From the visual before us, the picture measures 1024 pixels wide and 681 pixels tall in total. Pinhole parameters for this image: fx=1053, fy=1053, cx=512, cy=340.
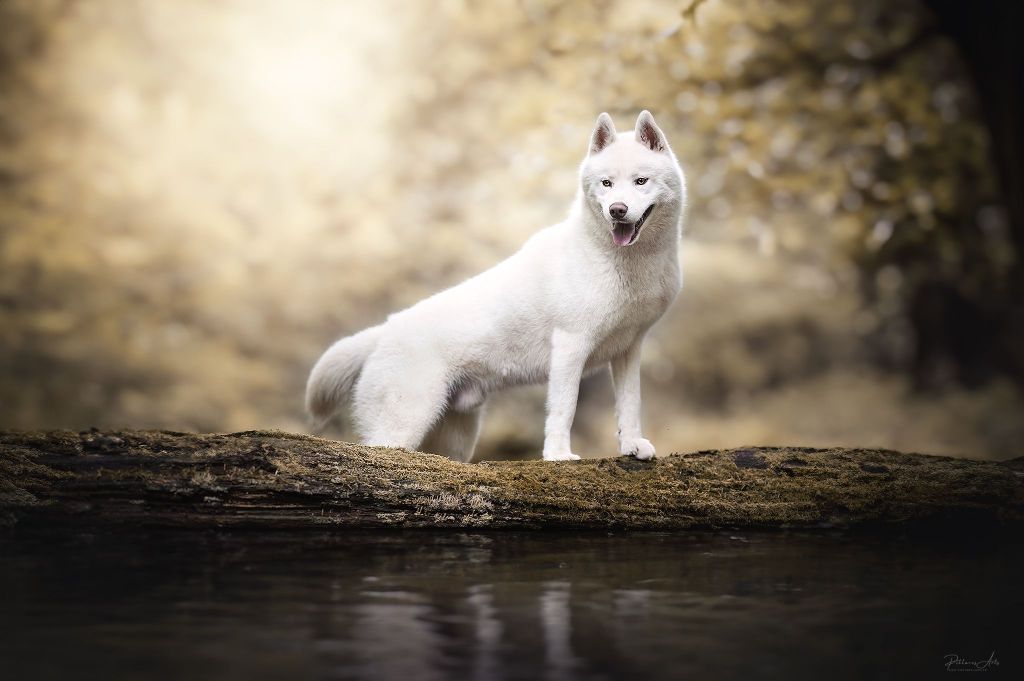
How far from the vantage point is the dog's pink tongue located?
179 inches

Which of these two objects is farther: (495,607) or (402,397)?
(402,397)

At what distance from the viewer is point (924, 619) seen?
10.0 ft

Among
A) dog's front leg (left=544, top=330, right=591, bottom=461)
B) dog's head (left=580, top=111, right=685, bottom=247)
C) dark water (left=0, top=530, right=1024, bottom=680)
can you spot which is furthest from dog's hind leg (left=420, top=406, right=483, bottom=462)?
dog's head (left=580, top=111, right=685, bottom=247)

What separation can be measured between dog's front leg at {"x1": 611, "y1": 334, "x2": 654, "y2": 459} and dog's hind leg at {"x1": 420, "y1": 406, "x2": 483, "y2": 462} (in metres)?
0.79

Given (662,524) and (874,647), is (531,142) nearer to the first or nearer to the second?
(662,524)

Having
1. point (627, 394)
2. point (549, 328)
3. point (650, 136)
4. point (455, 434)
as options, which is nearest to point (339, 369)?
point (455, 434)

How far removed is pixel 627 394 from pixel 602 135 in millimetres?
1202

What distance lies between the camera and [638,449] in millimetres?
4707

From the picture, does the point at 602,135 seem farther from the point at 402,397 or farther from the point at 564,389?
the point at 402,397

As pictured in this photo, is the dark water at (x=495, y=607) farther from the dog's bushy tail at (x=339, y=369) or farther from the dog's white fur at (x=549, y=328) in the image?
the dog's bushy tail at (x=339, y=369)

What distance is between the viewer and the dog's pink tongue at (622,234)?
455cm

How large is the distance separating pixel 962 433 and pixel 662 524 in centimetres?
687

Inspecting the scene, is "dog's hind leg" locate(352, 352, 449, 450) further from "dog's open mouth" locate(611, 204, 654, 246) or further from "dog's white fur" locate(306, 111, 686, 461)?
"dog's open mouth" locate(611, 204, 654, 246)

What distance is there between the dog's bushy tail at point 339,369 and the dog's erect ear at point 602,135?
145 centimetres
